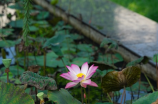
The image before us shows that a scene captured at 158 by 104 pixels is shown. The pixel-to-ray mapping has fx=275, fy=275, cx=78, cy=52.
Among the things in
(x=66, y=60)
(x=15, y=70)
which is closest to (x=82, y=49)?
(x=66, y=60)

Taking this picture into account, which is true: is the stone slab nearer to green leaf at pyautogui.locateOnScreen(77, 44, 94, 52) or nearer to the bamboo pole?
the bamboo pole

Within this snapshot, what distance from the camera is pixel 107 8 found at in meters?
3.48

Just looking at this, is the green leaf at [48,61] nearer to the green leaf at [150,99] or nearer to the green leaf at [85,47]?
the green leaf at [85,47]

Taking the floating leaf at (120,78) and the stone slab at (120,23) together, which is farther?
the stone slab at (120,23)

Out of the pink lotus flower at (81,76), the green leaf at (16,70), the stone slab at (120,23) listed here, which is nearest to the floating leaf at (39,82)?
the pink lotus flower at (81,76)

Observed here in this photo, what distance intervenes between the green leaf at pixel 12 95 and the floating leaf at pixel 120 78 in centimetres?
36

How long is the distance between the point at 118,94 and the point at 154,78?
38cm

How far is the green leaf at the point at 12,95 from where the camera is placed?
1.05 metres

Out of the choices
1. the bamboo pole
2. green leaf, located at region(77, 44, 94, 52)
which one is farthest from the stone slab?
green leaf, located at region(77, 44, 94, 52)

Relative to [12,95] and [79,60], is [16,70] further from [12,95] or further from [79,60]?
[12,95]

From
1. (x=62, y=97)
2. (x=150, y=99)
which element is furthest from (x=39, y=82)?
(x=150, y=99)

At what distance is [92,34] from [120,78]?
1638mm

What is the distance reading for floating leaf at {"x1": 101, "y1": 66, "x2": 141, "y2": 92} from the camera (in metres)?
1.19

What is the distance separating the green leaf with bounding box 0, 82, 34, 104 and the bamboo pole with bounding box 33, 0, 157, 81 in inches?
44.7
